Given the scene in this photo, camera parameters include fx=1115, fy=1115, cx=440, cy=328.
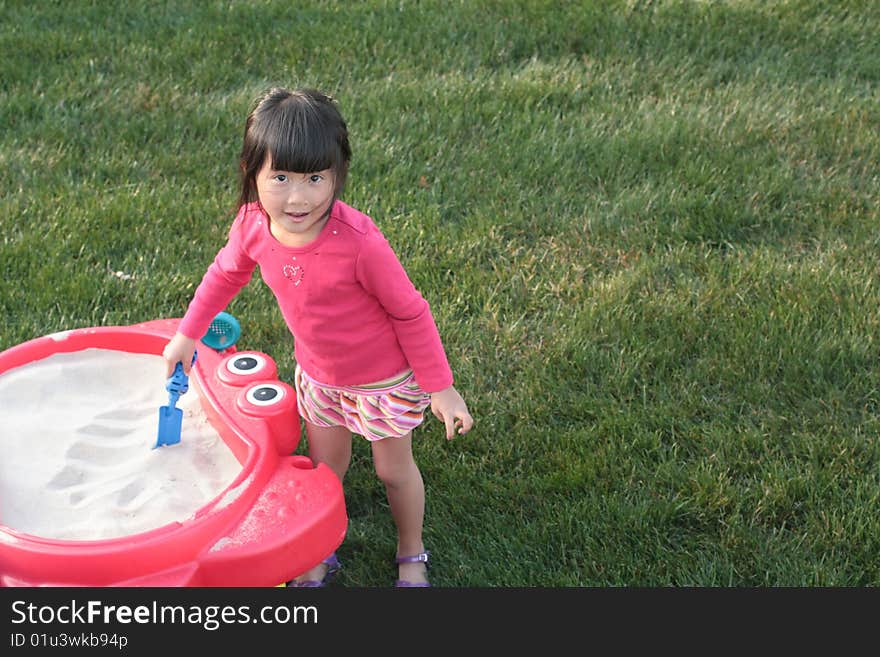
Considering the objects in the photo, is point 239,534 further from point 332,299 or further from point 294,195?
point 294,195

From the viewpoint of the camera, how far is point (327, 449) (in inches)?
97.7

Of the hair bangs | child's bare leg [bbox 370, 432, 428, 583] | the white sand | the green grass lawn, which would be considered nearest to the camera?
the hair bangs

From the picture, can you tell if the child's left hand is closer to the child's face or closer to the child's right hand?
the child's face

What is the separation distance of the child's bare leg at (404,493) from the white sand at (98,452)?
12.4 inches

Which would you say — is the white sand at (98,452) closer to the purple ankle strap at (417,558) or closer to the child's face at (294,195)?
the purple ankle strap at (417,558)

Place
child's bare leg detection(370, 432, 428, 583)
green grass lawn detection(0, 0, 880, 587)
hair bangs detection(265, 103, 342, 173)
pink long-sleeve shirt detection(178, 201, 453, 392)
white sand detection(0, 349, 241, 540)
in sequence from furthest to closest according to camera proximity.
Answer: green grass lawn detection(0, 0, 880, 587), child's bare leg detection(370, 432, 428, 583), white sand detection(0, 349, 241, 540), pink long-sleeve shirt detection(178, 201, 453, 392), hair bangs detection(265, 103, 342, 173)

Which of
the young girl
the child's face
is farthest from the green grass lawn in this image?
the child's face

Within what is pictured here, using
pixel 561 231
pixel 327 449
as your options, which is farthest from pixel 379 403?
pixel 561 231

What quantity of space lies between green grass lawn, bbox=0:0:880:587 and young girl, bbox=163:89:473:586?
1.00 feet

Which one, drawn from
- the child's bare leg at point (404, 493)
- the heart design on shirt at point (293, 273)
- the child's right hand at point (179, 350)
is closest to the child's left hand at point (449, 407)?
the child's bare leg at point (404, 493)

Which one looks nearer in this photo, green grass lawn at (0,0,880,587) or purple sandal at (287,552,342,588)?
purple sandal at (287,552,342,588)

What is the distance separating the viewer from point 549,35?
14.9 ft

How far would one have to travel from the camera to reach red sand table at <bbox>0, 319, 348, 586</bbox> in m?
2.04

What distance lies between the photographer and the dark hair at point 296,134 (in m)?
1.98
